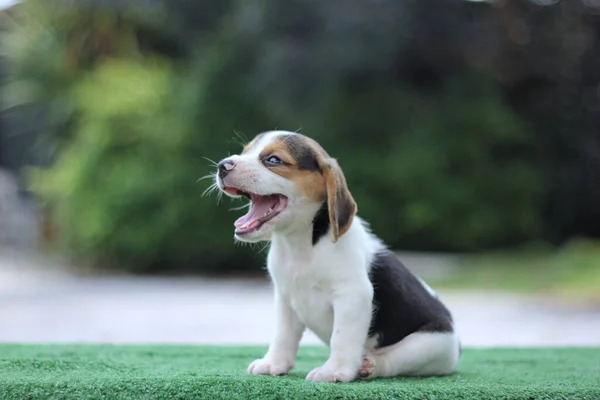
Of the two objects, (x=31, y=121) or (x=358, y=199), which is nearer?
(x=358, y=199)

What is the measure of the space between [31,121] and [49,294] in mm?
7561

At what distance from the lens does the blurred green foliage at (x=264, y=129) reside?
42.2ft

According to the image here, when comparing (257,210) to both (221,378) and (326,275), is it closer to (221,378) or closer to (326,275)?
(326,275)

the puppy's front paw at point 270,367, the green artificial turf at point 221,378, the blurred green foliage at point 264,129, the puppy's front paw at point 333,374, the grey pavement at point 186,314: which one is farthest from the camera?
the blurred green foliage at point 264,129

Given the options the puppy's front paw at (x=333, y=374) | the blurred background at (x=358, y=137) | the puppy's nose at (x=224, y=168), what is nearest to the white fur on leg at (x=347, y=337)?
the puppy's front paw at (x=333, y=374)

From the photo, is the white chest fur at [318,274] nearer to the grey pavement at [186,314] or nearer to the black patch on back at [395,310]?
the black patch on back at [395,310]

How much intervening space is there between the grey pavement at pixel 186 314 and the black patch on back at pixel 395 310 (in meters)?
3.86

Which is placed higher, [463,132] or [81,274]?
[463,132]

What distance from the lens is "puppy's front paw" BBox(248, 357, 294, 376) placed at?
3.21 metres

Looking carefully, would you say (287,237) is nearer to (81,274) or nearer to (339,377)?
(339,377)

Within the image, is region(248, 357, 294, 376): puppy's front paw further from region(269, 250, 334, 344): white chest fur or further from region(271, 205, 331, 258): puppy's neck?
region(271, 205, 331, 258): puppy's neck

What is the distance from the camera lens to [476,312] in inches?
381

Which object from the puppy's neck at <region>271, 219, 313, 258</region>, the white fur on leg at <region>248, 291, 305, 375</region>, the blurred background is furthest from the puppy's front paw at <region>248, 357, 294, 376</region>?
the blurred background

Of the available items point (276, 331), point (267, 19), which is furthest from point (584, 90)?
point (276, 331)
